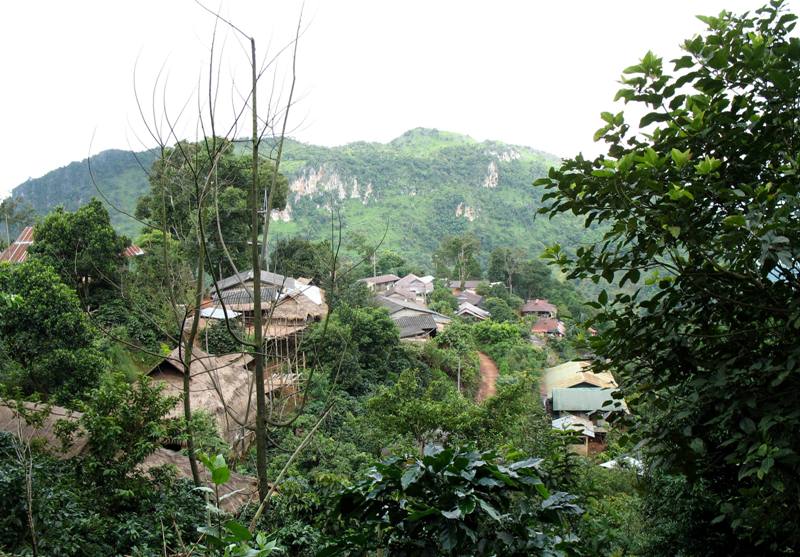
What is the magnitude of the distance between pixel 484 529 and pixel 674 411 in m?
0.94

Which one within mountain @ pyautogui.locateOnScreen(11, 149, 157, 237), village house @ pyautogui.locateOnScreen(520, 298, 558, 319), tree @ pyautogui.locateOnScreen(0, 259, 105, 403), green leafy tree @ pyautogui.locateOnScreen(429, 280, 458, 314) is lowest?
village house @ pyautogui.locateOnScreen(520, 298, 558, 319)

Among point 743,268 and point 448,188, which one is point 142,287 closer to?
point 743,268

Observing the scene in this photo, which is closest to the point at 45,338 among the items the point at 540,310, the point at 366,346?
the point at 366,346

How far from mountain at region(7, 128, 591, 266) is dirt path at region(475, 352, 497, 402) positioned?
74.4 feet

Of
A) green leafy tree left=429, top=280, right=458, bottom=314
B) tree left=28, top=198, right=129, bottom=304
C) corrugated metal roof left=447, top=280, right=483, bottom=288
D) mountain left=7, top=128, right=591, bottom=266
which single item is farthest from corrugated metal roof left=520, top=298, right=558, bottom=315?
tree left=28, top=198, right=129, bottom=304

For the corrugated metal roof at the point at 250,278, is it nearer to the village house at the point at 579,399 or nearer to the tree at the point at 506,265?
the village house at the point at 579,399

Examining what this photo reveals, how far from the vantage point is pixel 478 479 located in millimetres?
1467

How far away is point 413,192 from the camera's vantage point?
5959 centimetres

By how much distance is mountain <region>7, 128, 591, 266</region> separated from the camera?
46.5m

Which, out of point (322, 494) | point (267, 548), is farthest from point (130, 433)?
point (267, 548)

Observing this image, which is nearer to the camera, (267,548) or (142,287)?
(267,548)

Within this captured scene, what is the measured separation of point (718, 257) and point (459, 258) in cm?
3570

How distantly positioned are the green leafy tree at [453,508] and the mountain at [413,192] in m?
40.8

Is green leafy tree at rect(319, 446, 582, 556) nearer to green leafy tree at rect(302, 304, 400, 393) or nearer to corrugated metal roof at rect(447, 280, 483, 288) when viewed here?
green leafy tree at rect(302, 304, 400, 393)
